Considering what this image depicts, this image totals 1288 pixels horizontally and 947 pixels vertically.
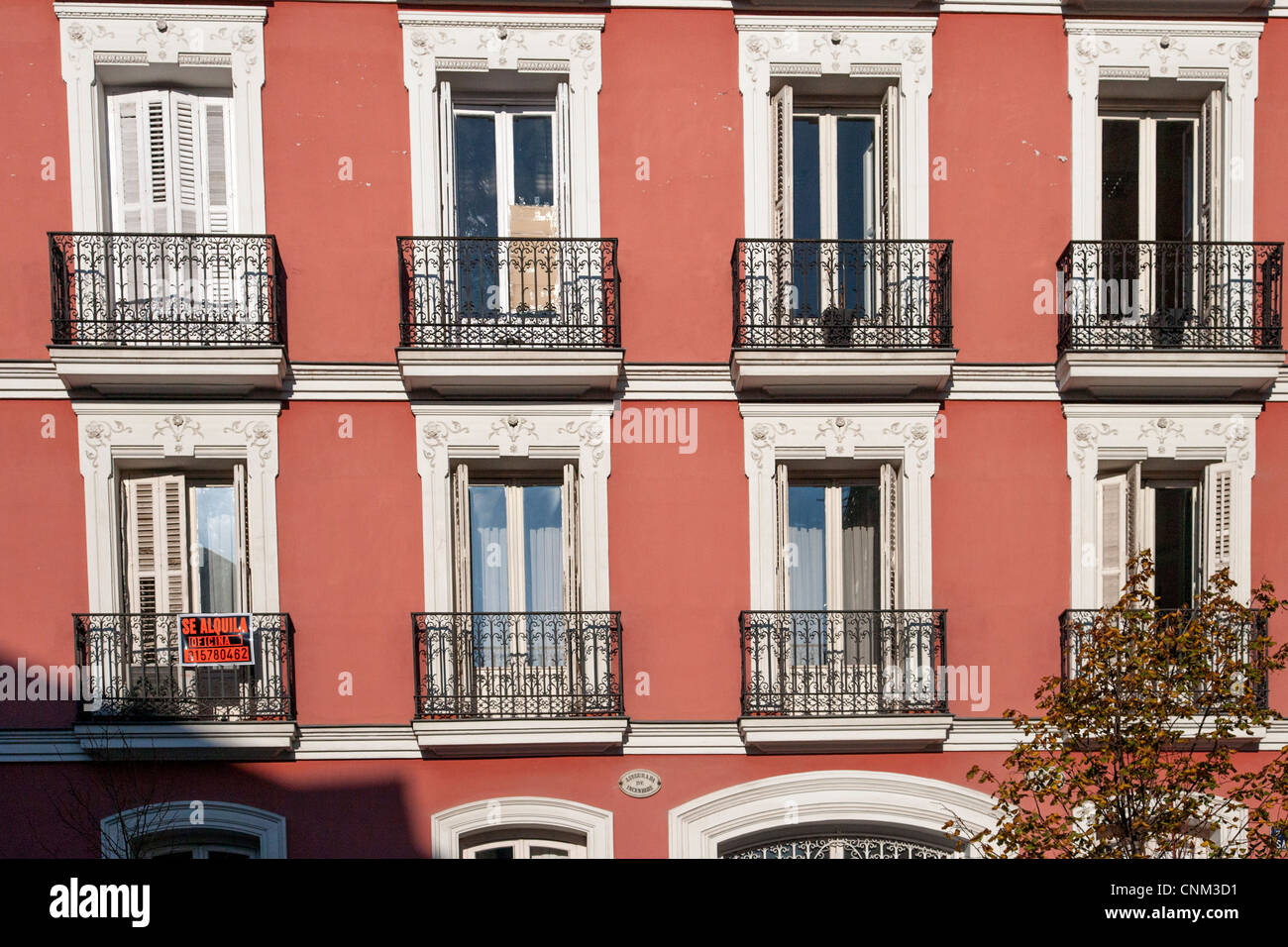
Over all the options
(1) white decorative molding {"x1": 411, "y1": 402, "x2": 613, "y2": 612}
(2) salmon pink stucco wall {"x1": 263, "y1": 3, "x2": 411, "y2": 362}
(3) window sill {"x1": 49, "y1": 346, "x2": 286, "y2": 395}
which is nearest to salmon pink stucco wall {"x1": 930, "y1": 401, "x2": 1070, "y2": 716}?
(1) white decorative molding {"x1": 411, "y1": 402, "x2": 613, "y2": 612}

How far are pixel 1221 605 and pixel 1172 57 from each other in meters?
6.15

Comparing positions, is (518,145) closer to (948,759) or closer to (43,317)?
(43,317)

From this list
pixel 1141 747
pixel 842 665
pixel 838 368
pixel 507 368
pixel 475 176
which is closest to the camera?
pixel 1141 747

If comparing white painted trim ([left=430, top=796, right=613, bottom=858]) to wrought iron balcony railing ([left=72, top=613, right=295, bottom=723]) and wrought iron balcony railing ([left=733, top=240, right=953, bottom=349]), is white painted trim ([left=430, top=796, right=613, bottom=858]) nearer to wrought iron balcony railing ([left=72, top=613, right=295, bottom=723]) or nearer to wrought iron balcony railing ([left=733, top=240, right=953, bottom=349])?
wrought iron balcony railing ([left=72, top=613, right=295, bottom=723])

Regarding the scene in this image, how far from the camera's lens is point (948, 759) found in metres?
10.4

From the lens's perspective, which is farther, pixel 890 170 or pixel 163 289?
pixel 890 170

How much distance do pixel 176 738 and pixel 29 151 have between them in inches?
245

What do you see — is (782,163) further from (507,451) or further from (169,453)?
(169,453)

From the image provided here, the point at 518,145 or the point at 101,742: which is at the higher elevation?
the point at 518,145

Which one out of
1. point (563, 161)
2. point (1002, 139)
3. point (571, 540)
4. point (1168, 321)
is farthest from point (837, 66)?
point (571, 540)

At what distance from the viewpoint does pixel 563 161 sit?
35.5ft

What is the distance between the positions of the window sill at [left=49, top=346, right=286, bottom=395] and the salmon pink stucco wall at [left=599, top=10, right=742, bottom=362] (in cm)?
382

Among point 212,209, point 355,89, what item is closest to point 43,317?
point 212,209

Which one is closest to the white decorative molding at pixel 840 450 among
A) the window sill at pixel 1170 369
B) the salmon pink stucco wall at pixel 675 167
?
the salmon pink stucco wall at pixel 675 167
